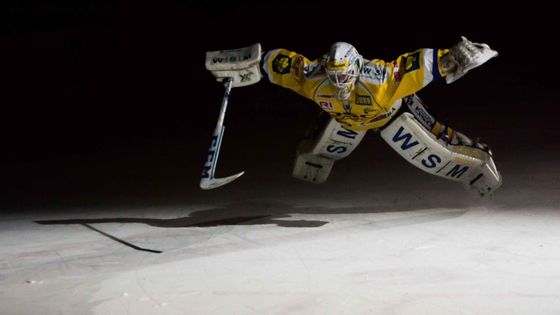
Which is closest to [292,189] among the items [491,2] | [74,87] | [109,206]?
[109,206]

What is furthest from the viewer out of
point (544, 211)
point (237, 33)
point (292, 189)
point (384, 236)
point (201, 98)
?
point (237, 33)

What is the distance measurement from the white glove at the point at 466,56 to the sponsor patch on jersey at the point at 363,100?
0.63 m

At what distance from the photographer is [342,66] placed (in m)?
6.80

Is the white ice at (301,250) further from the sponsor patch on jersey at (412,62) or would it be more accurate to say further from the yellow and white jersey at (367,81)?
the sponsor patch on jersey at (412,62)

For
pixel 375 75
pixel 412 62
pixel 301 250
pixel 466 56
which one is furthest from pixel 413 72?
→ pixel 301 250

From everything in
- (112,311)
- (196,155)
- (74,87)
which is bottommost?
(112,311)

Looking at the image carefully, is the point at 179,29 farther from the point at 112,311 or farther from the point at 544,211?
the point at 112,311

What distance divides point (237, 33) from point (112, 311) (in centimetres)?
924

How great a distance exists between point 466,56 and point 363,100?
2.84ft

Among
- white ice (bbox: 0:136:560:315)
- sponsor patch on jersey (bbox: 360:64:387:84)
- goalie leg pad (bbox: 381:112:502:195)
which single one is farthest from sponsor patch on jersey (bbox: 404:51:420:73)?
white ice (bbox: 0:136:560:315)

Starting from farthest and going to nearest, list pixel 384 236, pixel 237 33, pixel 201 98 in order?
pixel 237 33, pixel 201 98, pixel 384 236

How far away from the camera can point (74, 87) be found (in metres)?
12.7

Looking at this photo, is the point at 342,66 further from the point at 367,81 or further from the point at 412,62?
the point at 412,62

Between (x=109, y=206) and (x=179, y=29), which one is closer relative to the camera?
(x=109, y=206)
